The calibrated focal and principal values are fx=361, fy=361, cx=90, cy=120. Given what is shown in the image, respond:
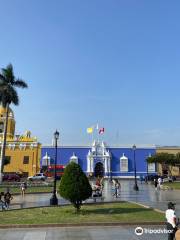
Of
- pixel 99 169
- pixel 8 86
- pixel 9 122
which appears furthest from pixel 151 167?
pixel 8 86

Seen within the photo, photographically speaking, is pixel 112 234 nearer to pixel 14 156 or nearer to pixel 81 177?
pixel 81 177

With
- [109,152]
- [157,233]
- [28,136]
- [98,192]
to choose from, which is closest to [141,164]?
[109,152]

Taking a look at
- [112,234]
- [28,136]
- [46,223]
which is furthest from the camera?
[28,136]

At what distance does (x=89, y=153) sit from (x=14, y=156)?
14.3 metres

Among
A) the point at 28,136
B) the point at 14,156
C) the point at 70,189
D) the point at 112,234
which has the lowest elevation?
the point at 112,234

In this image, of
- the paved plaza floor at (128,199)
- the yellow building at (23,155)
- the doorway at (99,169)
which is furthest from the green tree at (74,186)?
the doorway at (99,169)

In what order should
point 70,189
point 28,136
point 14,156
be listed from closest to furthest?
1. point 70,189
2. point 14,156
3. point 28,136

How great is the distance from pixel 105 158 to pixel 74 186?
5342 centimetres

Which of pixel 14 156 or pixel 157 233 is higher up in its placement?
pixel 14 156

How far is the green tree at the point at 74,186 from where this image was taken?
16.3 meters

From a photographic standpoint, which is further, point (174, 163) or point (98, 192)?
point (174, 163)

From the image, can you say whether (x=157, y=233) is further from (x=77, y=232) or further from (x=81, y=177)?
(x=81, y=177)

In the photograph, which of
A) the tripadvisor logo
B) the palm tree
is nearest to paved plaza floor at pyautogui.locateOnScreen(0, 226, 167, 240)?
the tripadvisor logo

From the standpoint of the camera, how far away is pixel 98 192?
26.7 metres
